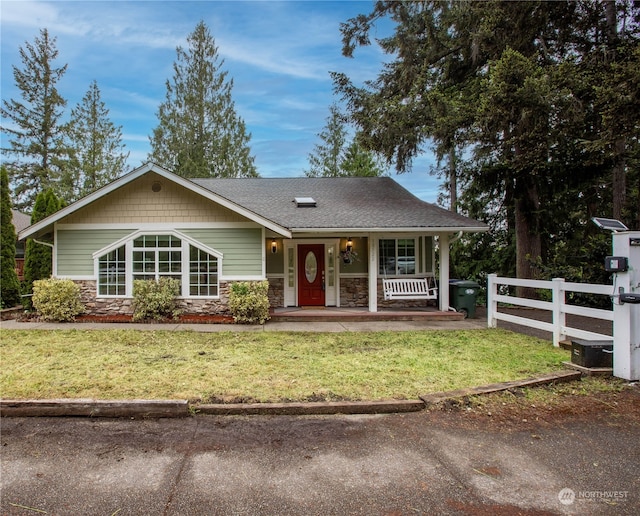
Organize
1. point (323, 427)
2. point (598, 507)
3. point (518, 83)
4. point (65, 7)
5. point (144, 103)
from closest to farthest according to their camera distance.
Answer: point (598, 507) → point (323, 427) → point (65, 7) → point (518, 83) → point (144, 103)

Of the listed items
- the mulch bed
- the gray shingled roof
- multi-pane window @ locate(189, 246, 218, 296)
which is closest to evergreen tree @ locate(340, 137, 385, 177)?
the gray shingled roof

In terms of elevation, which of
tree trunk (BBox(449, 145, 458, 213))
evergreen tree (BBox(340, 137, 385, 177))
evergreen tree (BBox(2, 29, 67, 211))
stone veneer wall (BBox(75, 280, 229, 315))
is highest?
evergreen tree (BBox(2, 29, 67, 211))

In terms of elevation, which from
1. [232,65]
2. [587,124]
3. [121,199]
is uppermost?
[232,65]

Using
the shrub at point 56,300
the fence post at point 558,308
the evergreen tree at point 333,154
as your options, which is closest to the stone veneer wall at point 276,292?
the shrub at point 56,300

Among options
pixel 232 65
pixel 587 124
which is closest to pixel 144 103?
pixel 232 65

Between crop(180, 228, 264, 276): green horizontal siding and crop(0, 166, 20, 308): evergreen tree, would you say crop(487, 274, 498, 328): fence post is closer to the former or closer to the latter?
crop(180, 228, 264, 276): green horizontal siding

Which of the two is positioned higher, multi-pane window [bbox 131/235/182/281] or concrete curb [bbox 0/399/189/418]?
multi-pane window [bbox 131/235/182/281]

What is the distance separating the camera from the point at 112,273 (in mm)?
10125

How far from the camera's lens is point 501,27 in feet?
36.5

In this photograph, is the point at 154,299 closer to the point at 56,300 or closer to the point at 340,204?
the point at 56,300

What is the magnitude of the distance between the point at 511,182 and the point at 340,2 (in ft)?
28.3

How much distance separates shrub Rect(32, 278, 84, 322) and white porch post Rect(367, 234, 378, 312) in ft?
25.4

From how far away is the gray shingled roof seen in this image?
10.6 metres

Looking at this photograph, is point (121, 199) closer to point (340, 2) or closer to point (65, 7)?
point (65, 7)
